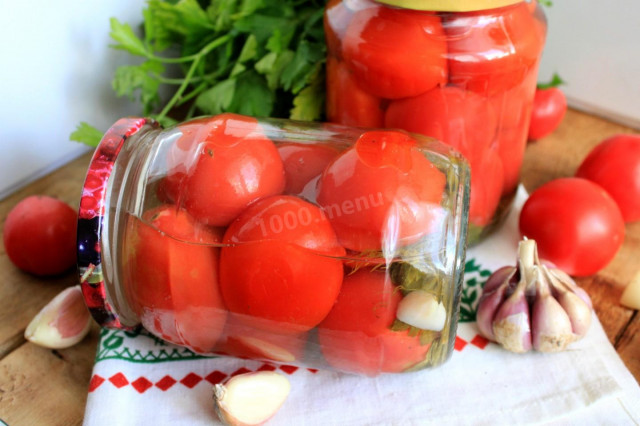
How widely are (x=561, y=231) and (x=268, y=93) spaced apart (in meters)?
0.42

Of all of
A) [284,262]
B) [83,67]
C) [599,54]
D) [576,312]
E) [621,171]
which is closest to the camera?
[284,262]

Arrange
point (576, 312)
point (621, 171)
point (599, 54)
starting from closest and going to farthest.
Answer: point (576, 312)
point (621, 171)
point (599, 54)

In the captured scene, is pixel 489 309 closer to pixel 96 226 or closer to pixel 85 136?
pixel 96 226

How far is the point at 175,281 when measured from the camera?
52 cm

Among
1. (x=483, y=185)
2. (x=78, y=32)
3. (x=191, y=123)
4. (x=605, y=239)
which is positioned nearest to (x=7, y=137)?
(x=78, y=32)

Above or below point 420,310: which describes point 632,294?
below

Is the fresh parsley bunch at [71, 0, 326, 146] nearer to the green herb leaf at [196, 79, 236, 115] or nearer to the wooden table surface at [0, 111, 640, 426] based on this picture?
the green herb leaf at [196, 79, 236, 115]

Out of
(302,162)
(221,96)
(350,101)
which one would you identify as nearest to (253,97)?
(221,96)

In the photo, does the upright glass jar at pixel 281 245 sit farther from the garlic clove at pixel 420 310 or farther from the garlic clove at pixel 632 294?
the garlic clove at pixel 632 294

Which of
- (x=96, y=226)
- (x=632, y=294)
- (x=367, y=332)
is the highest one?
(x=96, y=226)

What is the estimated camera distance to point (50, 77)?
83cm

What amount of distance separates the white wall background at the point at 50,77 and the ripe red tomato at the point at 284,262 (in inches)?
18.4

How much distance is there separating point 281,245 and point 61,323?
285mm

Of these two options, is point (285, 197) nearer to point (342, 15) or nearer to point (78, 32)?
point (342, 15)
